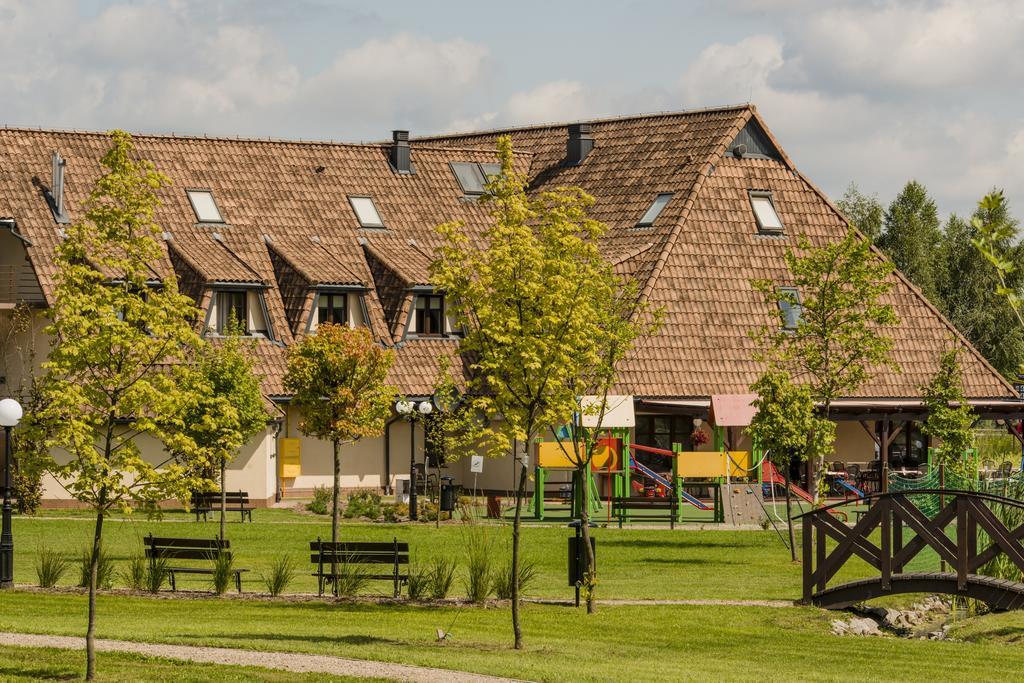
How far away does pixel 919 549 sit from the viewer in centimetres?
2528

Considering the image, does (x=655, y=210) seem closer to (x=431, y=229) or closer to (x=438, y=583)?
(x=431, y=229)

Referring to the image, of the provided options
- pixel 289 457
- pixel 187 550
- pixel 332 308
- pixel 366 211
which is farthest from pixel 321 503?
pixel 187 550

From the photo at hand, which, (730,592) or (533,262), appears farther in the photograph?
(730,592)

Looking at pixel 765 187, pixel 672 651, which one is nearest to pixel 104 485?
pixel 672 651

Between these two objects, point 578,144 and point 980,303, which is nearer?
point 578,144

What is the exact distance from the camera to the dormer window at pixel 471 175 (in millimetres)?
57094

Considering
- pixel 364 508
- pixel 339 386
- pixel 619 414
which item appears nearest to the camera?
pixel 339 386

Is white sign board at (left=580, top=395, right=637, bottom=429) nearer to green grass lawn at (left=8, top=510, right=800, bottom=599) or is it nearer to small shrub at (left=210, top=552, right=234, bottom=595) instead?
green grass lawn at (left=8, top=510, right=800, bottom=599)

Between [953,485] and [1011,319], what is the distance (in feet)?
155

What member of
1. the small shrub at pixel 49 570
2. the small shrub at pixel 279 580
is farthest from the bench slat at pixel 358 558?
the small shrub at pixel 49 570

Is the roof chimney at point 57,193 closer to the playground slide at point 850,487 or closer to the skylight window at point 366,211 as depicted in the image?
the skylight window at point 366,211

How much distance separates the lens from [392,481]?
49531 mm

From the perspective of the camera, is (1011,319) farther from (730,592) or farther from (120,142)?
(120,142)

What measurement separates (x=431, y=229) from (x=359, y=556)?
26920 mm
